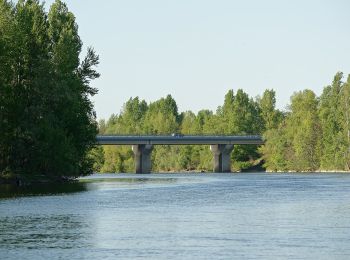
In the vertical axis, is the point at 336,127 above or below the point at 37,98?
above

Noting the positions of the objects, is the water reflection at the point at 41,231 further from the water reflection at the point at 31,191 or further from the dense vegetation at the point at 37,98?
the dense vegetation at the point at 37,98

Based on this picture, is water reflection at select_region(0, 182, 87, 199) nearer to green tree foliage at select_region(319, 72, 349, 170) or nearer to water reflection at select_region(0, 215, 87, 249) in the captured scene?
water reflection at select_region(0, 215, 87, 249)

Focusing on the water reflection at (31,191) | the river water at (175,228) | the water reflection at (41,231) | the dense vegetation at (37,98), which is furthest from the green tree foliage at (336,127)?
the water reflection at (41,231)

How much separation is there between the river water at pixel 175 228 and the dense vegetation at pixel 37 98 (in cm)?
2668

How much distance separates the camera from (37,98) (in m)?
105

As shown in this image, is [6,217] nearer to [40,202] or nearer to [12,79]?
[40,202]

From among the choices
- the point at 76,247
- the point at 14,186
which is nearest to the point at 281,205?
the point at 76,247

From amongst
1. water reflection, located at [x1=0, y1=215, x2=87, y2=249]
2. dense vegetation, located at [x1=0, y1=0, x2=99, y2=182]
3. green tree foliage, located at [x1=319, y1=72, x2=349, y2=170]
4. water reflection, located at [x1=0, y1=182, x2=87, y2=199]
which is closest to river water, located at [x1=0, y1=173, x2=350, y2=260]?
water reflection, located at [x1=0, y1=215, x2=87, y2=249]

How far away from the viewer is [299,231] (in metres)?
46.5

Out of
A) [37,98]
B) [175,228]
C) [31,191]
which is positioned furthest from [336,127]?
[175,228]

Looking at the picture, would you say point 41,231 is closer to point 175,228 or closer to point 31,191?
point 175,228

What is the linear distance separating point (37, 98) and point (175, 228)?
196ft

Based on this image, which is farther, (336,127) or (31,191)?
(336,127)

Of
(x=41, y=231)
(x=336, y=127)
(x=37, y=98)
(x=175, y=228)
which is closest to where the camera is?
(x=41, y=231)
